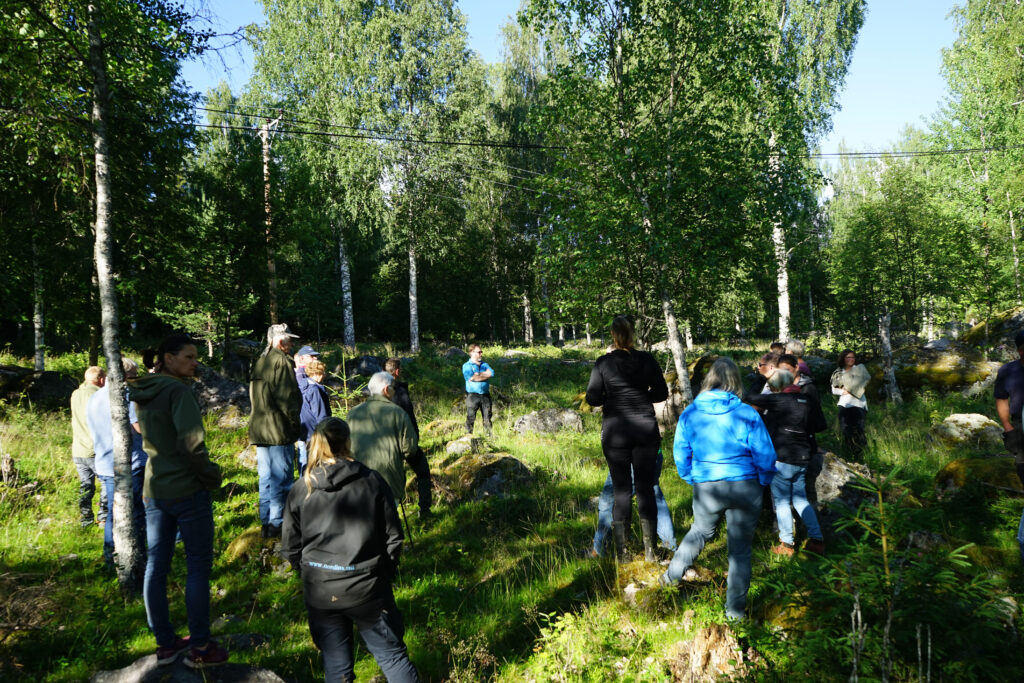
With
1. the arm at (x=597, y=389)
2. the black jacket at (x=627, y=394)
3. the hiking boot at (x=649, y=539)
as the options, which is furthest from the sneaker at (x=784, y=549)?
the arm at (x=597, y=389)

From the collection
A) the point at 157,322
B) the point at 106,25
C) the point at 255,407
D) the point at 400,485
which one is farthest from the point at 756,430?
the point at 157,322

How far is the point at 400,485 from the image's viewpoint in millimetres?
4656

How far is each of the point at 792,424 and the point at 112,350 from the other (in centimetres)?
608

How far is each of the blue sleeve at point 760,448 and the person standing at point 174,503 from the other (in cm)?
345

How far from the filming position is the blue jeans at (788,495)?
15.2 ft

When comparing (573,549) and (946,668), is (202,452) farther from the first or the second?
(946,668)

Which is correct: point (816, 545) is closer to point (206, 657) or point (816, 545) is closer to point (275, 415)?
point (206, 657)

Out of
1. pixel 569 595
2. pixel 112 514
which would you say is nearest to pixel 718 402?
pixel 569 595

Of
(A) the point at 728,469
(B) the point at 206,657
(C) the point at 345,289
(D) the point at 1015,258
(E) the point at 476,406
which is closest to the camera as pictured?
(B) the point at 206,657

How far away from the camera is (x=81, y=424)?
5.39m

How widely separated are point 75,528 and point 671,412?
32.2ft

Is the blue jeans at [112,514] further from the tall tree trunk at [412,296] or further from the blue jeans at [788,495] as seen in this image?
the tall tree trunk at [412,296]

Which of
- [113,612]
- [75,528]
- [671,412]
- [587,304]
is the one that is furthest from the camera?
[587,304]

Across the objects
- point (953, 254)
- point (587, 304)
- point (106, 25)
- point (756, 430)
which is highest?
point (106, 25)
